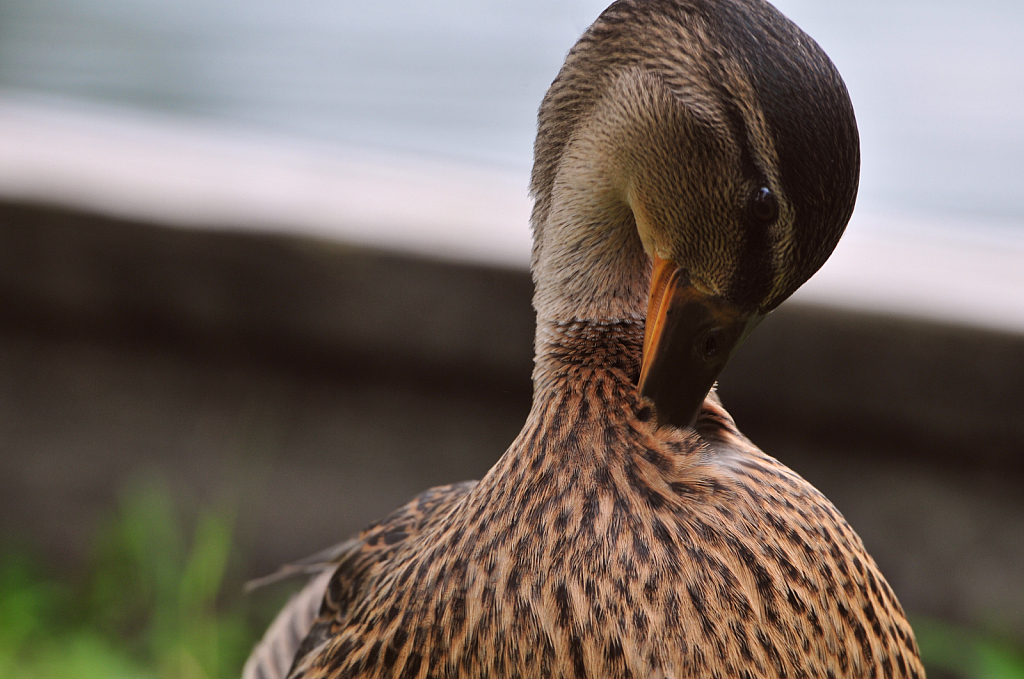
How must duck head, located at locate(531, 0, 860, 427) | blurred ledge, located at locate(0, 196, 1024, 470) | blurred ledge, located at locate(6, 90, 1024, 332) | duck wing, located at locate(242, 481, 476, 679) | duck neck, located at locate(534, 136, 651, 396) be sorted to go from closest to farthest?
duck head, located at locate(531, 0, 860, 427) < duck neck, located at locate(534, 136, 651, 396) < duck wing, located at locate(242, 481, 476, 679) < blurred ledge, located at locate(0, 196, 1024, 470) < blurred ledge, located at locate(6, 90, 1024, 332)

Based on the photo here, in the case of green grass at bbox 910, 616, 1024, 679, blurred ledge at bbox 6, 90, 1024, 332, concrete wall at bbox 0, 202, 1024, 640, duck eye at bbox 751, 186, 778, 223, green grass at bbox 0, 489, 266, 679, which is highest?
duck eye at bbox 751, 186, 778, 223

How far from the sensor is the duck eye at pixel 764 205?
0.76 m

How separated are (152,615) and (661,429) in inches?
59.7

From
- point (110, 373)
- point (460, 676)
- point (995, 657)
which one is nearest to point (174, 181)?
point (110, 373)

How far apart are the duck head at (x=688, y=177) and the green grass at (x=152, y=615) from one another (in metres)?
1.24

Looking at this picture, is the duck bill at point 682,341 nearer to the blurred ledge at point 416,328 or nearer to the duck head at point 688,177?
the duck head at point 688,177

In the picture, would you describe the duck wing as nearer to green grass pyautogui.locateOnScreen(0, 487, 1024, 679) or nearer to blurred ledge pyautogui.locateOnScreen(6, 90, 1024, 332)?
green grass pyautogui.locateOnScreen(0, 487, 1024, 679)

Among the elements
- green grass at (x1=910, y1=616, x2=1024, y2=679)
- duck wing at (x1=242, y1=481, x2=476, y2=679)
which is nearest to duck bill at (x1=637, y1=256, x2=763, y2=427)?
duck wing at (x1=242, y1=481, x2=476, y2=679)

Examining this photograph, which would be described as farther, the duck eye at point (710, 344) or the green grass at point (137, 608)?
the green grass at point (137, 608)

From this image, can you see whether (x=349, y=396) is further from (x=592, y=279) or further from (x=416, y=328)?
(x=592, y=279)

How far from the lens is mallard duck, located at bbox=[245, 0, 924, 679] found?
0.77 metres

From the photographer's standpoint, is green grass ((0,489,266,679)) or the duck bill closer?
the duck bill

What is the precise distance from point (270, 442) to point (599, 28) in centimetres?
137

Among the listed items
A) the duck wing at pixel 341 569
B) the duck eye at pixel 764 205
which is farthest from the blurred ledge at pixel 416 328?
the duck eye at pixel 764 205
